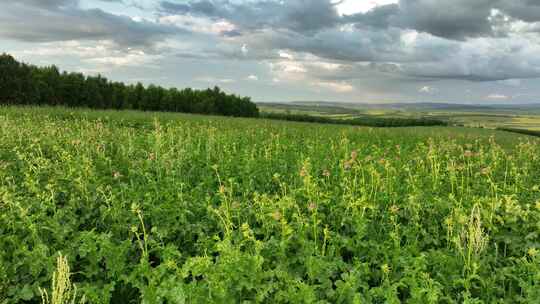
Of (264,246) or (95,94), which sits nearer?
(264,246)

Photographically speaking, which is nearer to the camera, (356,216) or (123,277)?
(123,277)

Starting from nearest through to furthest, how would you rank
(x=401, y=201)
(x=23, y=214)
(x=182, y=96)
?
(x=23, y=214)
(x=401, y=201)
(x=182, y=96)

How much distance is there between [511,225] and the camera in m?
5.45

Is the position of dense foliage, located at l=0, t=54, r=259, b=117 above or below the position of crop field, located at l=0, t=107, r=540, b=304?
above

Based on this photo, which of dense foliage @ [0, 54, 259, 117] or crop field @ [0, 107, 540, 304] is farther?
dense foliage @ [0, 54, 259, 117]

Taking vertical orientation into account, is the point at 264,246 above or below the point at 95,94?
below

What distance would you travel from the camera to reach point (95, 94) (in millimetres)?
60188

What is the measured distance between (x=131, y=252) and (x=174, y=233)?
2.02 feet

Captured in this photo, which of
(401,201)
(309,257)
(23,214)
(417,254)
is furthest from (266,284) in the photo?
(401,201)

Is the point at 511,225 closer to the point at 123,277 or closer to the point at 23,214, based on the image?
the point at 123,277

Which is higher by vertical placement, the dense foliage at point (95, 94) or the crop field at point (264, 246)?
the dense foliage at point (95, 94)

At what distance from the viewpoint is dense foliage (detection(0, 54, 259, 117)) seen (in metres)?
51.0

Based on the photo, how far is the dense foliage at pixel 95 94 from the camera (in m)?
51.0

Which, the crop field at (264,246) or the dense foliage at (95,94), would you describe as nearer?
the crop field at (264,246)
